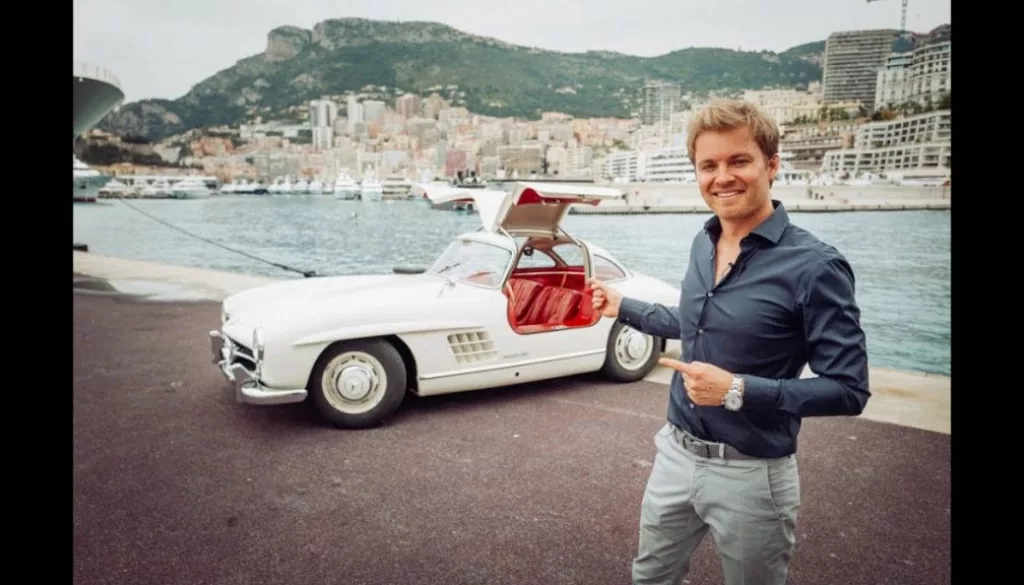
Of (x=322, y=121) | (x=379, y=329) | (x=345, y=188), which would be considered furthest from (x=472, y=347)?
(x=322, y=121)

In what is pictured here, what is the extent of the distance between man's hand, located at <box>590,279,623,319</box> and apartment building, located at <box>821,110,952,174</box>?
77540mm

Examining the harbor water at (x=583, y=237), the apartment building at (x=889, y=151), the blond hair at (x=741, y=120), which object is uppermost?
the apartment building at (x=889, y=151)

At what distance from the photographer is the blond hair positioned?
1.61 meters

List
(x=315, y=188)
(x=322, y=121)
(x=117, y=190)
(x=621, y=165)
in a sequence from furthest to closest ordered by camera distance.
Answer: (x=322, y=121)
(x=315, y=188)
(x=621, y=165)
(x=117, y=190)

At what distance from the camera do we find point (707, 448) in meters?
1.69

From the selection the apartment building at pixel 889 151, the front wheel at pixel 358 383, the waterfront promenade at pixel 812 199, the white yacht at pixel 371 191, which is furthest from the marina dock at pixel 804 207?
the front wheel at pixel 358 383

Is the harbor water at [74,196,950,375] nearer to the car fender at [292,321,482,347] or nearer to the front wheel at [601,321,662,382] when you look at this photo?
the front wheel at [601,321,662,382]

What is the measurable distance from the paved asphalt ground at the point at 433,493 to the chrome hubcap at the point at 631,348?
0.43m

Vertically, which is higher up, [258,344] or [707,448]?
[707,448]

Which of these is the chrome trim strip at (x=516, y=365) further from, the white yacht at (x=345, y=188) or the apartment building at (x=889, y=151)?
the white yacht at (x=345, y=188)

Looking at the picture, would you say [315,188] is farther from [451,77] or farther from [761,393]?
[761,393]

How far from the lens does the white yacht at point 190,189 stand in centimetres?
12488

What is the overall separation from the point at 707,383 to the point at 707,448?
0.90ft
